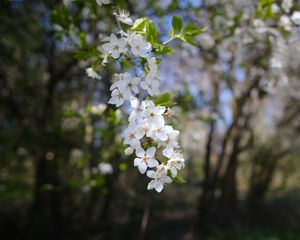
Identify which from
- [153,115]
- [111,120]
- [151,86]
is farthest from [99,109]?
[153,115]

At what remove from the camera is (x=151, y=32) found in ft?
4.74

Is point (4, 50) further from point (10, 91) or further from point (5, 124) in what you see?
point (5, 124)

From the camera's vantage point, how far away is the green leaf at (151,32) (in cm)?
142

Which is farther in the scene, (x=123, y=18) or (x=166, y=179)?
(x=123, y=18)

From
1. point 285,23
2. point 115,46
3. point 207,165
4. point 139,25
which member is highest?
point 285,23

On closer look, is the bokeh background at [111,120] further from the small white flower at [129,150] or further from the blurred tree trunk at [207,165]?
the small white flower at [129,150]

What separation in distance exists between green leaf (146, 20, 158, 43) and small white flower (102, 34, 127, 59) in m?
0.10

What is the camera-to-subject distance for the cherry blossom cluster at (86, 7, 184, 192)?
127cm

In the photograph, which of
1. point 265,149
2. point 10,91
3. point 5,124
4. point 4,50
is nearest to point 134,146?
point 4,50

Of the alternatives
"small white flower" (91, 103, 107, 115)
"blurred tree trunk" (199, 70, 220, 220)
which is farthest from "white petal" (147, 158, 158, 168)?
"blurred tree trunk" (199, 70, 220, 220)

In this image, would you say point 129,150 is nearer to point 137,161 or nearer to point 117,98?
point 137,161

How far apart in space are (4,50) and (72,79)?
65.2 inches

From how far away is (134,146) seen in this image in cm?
130

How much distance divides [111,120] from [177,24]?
0.78m
